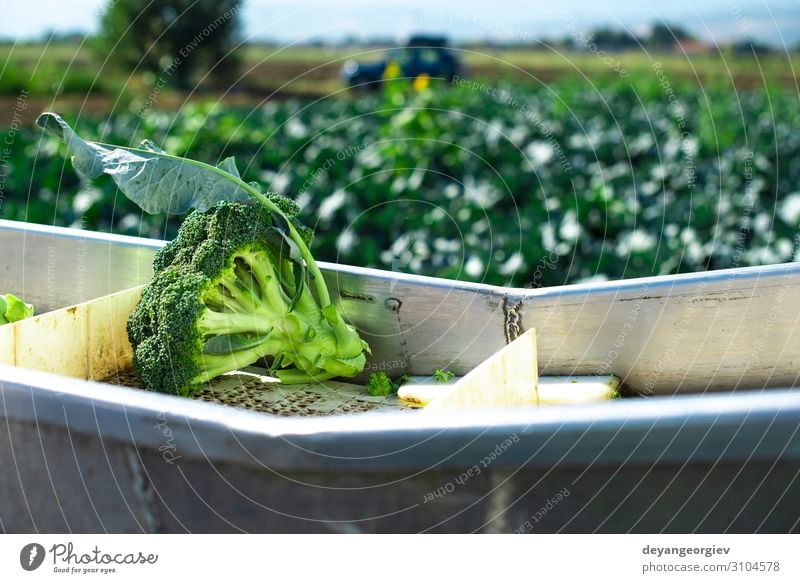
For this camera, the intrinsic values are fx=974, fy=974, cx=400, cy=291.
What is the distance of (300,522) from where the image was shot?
1499 millimetres

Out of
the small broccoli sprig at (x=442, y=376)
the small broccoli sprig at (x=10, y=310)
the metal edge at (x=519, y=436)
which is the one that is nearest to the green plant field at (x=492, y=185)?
the small broccoli sprig at (x=442, y=376)

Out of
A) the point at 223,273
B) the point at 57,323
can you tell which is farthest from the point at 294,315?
the point at 57,323

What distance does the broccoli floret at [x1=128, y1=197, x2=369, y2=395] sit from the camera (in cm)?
226

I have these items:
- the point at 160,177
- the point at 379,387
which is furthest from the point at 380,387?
the point at 160,177

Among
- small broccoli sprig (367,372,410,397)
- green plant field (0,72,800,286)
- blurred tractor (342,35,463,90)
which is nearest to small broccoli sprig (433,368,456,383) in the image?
small broccoli sprig (367,372,410,397)

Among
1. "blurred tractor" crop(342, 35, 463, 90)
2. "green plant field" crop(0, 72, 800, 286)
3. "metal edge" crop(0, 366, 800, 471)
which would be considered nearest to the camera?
"metal edge" crop(0, 366, 800, 471)

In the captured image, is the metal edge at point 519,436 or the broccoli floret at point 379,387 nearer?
the metal edge at point 519,436

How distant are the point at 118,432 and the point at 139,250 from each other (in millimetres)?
1222

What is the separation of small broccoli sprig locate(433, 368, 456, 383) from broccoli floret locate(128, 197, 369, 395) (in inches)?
7.4

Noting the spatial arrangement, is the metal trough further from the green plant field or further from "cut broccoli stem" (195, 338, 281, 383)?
the green plant field

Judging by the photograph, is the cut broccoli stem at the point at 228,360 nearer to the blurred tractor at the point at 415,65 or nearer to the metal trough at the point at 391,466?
the metal trough at the point at 391,466

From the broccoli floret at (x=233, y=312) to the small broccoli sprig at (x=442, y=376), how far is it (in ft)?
0.62

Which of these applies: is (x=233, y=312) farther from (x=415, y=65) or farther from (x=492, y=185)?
(x=415, y=65)

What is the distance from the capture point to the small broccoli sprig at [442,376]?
2.45 metres
